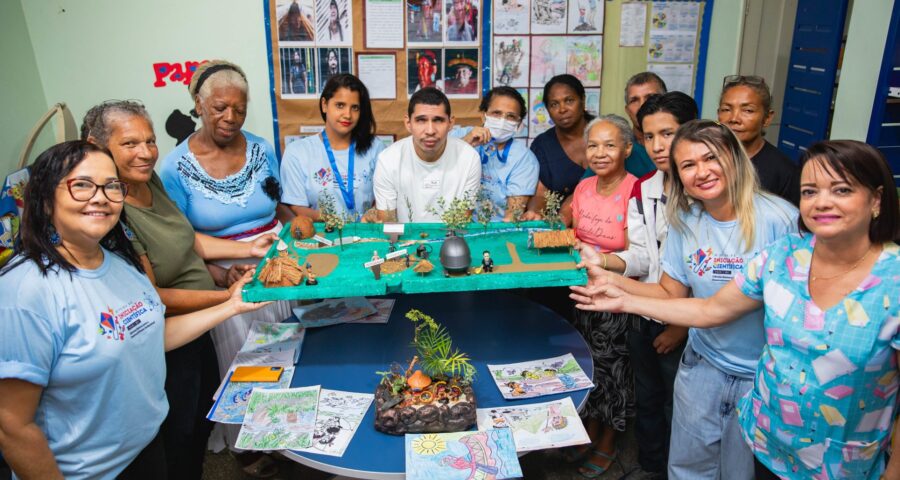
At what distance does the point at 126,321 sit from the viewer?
193cm

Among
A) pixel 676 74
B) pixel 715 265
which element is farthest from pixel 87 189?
pixel 676 74

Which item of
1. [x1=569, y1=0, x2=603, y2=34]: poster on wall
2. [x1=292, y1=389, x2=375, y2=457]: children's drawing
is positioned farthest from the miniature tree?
[x1=569, y1=0, x2=603, y2=34]: poster on wall

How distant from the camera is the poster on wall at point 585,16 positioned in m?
4.62

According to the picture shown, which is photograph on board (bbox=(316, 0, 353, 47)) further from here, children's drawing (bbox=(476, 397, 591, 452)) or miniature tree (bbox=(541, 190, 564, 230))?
children's drawing (bbox=(476, 397, 591, 452))

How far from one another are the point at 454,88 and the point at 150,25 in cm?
235

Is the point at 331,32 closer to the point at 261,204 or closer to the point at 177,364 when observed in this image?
the point at 261,204

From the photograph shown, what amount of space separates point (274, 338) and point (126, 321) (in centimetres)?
105

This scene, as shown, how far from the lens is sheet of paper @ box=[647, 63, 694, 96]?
4828 millimetres

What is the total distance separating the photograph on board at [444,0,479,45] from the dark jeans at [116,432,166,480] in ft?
11.7

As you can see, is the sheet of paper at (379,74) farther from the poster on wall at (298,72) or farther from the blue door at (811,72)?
the blue door at (811,72)

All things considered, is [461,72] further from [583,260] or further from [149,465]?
[149,465]

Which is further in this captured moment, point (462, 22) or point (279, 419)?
point (462, 22)

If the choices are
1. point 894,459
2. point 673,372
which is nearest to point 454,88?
point 673,372

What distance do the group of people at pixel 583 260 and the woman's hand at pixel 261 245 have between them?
0.01 metres
